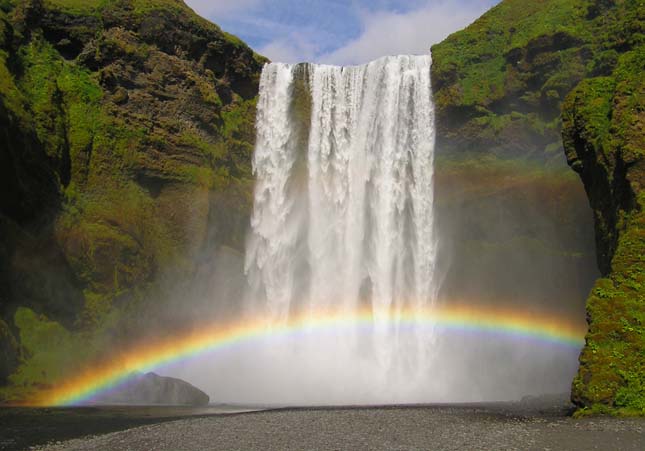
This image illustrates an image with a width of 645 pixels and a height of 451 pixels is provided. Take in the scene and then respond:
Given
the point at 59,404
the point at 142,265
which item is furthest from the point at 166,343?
the point at 59,404

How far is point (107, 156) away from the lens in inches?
1388

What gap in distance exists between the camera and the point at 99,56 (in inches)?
1491

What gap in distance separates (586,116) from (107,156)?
1031 inches

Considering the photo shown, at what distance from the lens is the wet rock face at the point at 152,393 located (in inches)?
995

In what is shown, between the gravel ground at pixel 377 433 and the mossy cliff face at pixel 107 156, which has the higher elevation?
the mossy cliff face at pixel 107 156

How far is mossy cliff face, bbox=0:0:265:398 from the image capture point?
27.6 m

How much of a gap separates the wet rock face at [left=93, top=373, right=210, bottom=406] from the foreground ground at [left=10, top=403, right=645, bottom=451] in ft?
28.9

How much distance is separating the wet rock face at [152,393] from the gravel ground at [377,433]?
894 cm

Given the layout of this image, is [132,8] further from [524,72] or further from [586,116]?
[586,116]

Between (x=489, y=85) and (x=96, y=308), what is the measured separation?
27952mm

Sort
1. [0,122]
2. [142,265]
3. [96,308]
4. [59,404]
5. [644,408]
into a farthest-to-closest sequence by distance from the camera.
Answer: [142,265], [96,308], [0,122], [59,404], [644,408]

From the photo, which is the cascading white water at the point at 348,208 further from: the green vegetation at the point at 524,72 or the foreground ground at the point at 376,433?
the foreground ground at the point at 376,433

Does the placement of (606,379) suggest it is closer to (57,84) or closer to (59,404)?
(59,404)

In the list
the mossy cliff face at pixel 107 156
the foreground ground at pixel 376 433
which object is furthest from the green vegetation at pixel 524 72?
the foreground ground at pixel 376 433
